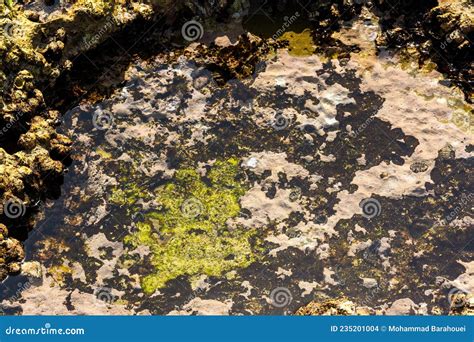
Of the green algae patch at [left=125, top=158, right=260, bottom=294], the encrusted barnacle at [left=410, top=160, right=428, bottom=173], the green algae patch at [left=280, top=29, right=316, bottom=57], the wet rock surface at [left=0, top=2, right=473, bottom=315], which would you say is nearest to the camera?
the wet rock surface at [left=0, top=2, right=473, bottom=315]

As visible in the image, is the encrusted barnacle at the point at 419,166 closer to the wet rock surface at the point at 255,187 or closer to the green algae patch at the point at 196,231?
the wet rock surface at the point at 255,187

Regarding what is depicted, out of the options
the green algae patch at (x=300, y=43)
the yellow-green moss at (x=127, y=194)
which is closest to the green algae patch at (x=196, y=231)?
the yellow-green moss at (x=127, y=194)

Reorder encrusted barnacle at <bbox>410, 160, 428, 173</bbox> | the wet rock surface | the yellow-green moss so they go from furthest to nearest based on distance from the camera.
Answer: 1. encrusted barnacle at <bbox>410, 160, 428, 173</bbox>
2. the yellow-green moss
3. the wet rock surface

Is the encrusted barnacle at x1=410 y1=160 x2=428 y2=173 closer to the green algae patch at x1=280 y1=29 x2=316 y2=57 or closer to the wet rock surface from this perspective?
the wet rock surface

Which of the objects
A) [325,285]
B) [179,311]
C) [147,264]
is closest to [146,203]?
[147,264]

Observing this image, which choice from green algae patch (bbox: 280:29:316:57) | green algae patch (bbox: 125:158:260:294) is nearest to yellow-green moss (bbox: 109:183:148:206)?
green algae patch (bbox: 125:158:260:294)

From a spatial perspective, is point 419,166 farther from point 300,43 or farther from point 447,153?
point 300,43

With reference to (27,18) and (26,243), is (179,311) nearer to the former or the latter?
(26,243)

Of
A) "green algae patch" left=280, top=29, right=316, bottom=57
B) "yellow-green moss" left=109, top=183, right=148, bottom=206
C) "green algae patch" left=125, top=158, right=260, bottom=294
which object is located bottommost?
"green algae patch" left=125, top=158, right=260, bottom=294
